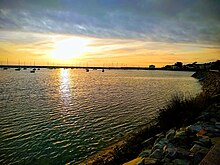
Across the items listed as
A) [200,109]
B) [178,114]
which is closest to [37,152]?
[178,114]

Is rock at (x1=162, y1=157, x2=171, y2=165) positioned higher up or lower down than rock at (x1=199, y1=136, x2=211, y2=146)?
lower down

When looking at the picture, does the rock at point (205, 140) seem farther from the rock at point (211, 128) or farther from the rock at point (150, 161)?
the rock at point (150, 161)

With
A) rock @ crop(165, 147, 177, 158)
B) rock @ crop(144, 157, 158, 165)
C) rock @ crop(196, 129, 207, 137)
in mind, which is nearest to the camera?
rock @ crop(144, 157, 158, 165)

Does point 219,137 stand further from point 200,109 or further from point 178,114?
point 200,109

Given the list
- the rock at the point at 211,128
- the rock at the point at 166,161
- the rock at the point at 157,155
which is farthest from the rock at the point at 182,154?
the rock at the point at 211,128

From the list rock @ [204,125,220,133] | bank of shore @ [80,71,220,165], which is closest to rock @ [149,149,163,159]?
bank of shore @ [80,71,220,165]

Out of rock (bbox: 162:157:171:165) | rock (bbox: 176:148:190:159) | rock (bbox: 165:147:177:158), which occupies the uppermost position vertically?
rock (bbox: 176:148:190:159)

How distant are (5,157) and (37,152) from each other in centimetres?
133

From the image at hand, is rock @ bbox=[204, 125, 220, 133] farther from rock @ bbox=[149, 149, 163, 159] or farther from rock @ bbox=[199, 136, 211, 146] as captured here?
rock @ bbox=[149, 149, 163, 159]

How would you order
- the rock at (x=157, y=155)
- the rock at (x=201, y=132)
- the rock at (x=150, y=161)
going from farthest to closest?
the rock at (x=201, y=132), the rock at (x=157, y=155), the rock at (x=150, y=161)

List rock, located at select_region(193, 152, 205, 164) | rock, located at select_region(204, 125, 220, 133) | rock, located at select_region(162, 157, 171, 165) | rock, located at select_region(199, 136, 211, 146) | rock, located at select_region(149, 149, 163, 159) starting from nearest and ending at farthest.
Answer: rock, located at select_region(193, 152, 205, 164) → rock, located at select_region(162, 157, 171, 165) → rock, located at select_region(149, 149, 163, 159) → rock, located at select_region(199, 136, 211, 146) → rock, located at select_region(204, 125, 220, 133)

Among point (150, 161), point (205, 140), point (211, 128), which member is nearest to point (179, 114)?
point (211, 128)

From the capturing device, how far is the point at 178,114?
11742mm

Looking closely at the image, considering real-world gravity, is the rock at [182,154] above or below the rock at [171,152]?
above
